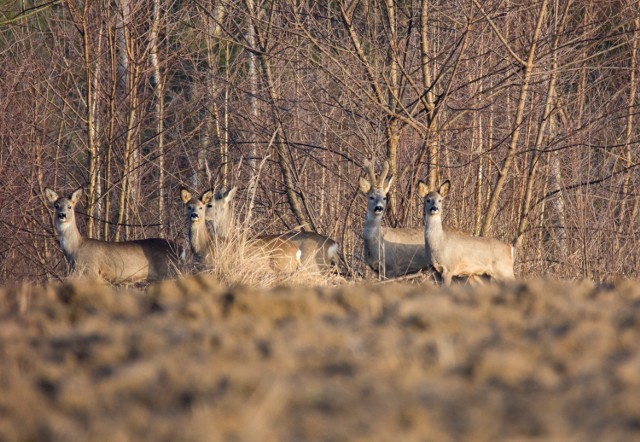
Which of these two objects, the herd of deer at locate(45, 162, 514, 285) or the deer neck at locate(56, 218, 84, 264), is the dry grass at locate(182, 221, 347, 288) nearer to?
the herd of deer at locate(45, 162, 514, 285)

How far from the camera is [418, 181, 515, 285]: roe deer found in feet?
38.2

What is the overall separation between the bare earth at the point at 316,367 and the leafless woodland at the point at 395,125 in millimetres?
6369

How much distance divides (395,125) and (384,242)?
1657 mm

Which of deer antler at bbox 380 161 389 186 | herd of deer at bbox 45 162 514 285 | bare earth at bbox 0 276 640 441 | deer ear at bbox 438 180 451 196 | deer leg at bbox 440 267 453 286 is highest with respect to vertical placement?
deer antler at bbox 380 161 389 186

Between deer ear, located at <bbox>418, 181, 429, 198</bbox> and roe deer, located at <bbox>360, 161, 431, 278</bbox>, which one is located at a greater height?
deer ear, located at <bbox>418, 181, 429, 198</bbox>

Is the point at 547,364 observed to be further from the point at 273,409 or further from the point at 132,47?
the point at 132,47

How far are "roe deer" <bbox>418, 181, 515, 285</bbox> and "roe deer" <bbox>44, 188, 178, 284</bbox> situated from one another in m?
3.21

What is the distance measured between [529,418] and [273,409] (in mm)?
941

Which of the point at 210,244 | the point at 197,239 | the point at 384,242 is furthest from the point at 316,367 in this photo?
the point at 197,239

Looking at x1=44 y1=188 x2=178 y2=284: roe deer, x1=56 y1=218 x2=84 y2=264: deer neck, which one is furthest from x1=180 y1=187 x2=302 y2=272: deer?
x1=56 y1=218 x2=84 y2=264: deer neck

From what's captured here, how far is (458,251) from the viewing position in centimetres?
1173

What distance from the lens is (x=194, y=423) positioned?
351 centimetres

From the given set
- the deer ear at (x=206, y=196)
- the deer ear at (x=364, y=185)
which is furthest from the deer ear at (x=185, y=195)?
the deer ear at (x=364, y=185)

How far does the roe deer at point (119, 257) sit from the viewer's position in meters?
12.6
